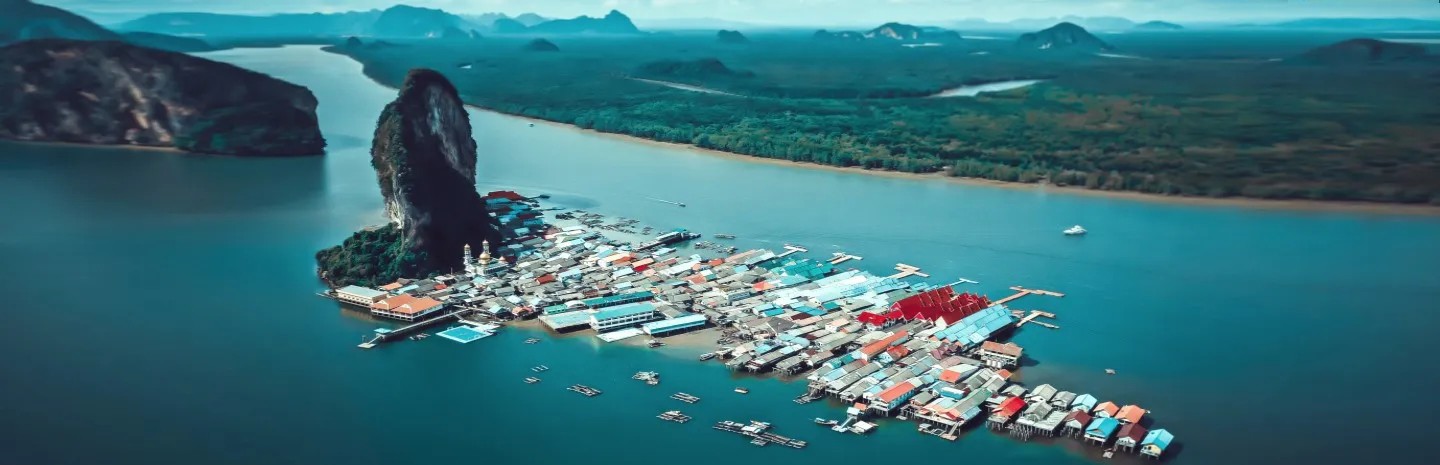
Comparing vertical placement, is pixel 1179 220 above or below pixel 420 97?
below

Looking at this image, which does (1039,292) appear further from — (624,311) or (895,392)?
(624,311)

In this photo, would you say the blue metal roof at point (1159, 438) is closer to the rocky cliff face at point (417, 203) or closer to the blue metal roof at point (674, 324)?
the blue metal roof at point (674, 324)

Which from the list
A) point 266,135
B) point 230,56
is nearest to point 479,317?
point 266,135

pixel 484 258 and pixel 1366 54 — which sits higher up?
pixel 1366 54

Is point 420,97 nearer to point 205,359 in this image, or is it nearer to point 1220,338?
point 205,359

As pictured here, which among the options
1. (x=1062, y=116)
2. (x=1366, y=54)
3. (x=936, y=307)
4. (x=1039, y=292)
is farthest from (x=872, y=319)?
(x=1366, y=54)

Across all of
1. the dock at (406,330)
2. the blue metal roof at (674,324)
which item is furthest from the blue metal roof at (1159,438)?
the dock at (406,330)
